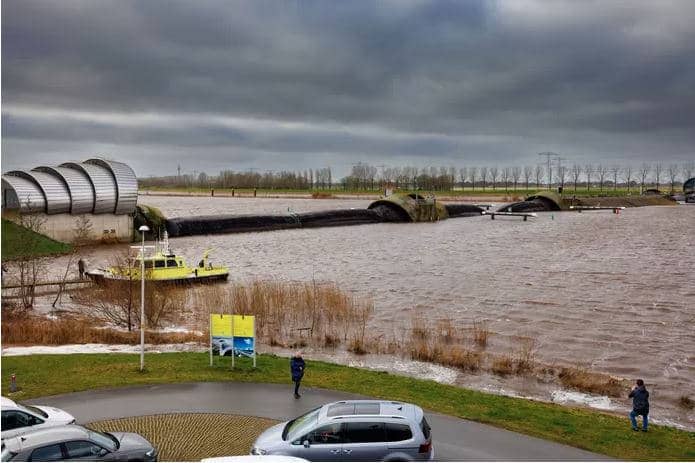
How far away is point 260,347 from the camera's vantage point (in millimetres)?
28875

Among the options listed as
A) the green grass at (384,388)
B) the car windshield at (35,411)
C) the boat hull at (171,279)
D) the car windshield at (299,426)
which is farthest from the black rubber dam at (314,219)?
the car windshield at (299,426)

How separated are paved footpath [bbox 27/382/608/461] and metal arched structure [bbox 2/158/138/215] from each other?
46077mm

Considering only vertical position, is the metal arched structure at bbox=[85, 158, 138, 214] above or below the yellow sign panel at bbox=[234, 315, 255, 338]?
above

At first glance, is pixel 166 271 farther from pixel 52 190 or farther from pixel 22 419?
pixel 22 419

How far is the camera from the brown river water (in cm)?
2712

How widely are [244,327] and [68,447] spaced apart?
400 inches

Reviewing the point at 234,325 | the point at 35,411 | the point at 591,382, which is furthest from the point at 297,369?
the point at 591,382

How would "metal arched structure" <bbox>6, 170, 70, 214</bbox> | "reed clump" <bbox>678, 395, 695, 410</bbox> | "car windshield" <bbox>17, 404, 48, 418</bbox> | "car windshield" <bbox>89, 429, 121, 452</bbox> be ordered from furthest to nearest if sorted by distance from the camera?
"metal arched structure" <bbox>6, 170, 70, 214</bbox>, "reed clump" <bbox>678, 395, 695, 410</bbox>, "car windshield" <bbox>17, 404, 48, 418</bbox>, "car windshield" <bbox>89, 429, 121, 452</bbox>

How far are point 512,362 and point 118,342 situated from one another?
55.7 feet

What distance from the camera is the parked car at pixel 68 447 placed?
12.3 metres

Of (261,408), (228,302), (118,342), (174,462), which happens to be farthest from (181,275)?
(174,462)

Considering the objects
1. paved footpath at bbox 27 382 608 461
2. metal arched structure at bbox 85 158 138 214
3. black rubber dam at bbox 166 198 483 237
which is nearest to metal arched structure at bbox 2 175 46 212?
metal arched structure at bbox 85 158 138 214

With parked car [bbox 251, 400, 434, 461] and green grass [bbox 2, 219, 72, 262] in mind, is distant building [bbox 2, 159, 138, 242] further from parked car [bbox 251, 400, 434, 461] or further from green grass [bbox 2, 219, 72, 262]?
parked car [bbox 251, 400, 434, 461]

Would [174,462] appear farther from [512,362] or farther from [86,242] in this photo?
[86,242]
